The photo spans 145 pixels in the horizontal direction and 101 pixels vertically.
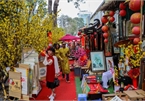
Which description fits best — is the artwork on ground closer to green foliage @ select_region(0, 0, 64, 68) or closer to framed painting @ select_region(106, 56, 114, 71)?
framed painting @ select_region(106, 56, 114, 71)

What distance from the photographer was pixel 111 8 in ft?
22.0

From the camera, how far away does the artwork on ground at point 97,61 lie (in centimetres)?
727

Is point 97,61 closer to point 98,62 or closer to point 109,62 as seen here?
point 98,62

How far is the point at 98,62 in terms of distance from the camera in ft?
24.0

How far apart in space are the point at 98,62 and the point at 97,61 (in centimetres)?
6

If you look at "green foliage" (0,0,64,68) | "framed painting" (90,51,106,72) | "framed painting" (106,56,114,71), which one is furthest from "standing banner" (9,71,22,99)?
"framed painting" (106,56,114,71)

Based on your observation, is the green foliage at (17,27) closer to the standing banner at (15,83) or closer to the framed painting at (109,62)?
the standing banner at (15,83)

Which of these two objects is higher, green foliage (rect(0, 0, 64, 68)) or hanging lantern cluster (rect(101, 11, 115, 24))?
hanging lantern cluster (rect(101, 11, 115, 24))

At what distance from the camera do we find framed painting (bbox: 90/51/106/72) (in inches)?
286

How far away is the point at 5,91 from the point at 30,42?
4.26ft

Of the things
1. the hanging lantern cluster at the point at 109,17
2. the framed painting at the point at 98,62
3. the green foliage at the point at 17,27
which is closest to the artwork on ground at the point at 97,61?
the framed painting at the point at 98,62

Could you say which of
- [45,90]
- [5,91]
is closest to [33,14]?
[5,91]

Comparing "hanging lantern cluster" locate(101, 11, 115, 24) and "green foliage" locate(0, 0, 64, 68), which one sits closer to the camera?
"green foliage" locate(0, 0, 64, 68)

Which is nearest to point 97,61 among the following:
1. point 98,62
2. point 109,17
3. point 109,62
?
point 98,62
